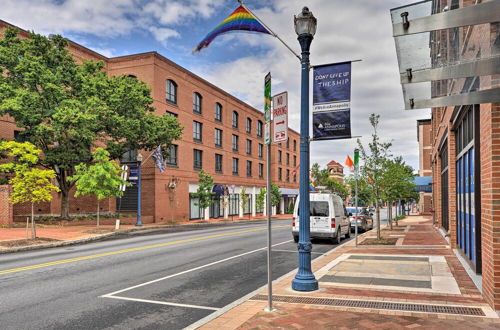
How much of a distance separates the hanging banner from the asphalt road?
386 centimetres

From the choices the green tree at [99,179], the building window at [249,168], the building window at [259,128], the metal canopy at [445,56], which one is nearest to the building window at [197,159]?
the building window at [249,168]

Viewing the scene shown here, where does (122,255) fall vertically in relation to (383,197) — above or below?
below

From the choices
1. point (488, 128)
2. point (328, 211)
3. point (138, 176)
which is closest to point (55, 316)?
point (488, 128)

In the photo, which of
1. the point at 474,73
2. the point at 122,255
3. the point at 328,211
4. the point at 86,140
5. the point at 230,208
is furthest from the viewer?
the point at 230,208

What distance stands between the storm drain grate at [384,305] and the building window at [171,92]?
33779 mm

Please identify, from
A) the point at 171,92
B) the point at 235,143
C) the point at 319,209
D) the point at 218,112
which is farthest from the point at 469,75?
the point at 235,143

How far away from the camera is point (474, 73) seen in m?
5.06

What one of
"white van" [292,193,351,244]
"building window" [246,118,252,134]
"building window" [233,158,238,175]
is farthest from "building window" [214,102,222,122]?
"white van" [292,193,351,244]

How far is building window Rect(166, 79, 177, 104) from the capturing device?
3934 cm

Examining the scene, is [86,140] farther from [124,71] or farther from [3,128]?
[124,71]

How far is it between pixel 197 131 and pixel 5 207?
887 inches

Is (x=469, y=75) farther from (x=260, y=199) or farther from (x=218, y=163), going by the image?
(x=260, y=199)

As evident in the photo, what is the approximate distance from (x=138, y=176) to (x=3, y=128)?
10.0 m

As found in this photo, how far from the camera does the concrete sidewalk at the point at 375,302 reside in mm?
5980
